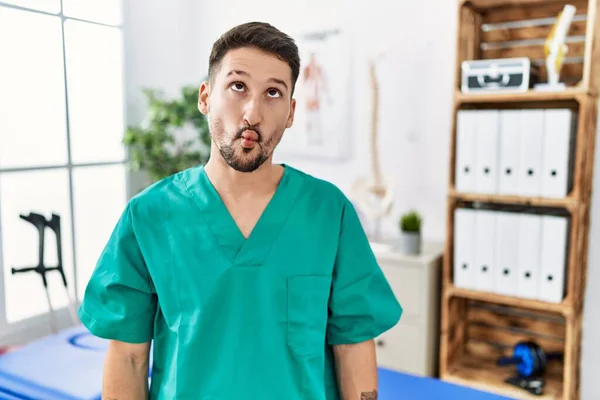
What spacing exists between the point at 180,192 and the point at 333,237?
28 cm

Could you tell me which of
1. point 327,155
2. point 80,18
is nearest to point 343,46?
point 327,155

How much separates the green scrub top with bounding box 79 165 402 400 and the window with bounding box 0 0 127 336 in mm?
1669

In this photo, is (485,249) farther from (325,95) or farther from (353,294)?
(353,294)

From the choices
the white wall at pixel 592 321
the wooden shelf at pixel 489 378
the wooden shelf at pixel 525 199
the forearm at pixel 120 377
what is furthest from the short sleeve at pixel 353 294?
the white wall at pixel 592 321

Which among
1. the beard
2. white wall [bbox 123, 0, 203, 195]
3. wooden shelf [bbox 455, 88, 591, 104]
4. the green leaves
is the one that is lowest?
the green leaves

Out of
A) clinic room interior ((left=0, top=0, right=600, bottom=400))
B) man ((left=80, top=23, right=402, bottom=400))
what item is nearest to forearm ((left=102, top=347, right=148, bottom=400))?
man ((left=80, top=23, right=402, bottom=400))

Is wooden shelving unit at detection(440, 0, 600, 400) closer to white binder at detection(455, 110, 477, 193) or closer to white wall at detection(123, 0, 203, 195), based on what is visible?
white binder at detection(455, 110, 477, 193)

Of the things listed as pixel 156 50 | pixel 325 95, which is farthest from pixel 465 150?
pixel 156 50

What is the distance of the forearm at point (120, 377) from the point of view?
900mm

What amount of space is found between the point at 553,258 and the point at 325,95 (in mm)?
1330

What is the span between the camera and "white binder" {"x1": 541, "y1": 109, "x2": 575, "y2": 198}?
1938 millimetres

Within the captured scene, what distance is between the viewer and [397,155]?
8.59 ft

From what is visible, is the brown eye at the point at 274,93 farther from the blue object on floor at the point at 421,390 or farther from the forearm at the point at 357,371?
the blue object on floor at the point at 421,390

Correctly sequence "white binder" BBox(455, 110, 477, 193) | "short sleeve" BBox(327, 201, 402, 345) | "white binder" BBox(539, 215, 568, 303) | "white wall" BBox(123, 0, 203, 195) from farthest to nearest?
"white wall" BBox(123, 0, 203, 195) < "white binder" BBox(455, 110, 477, 193) < "white binder" BBox(539, 215, 568, 303) < "short sleeve" BBox(327, 201, 402, 345)
